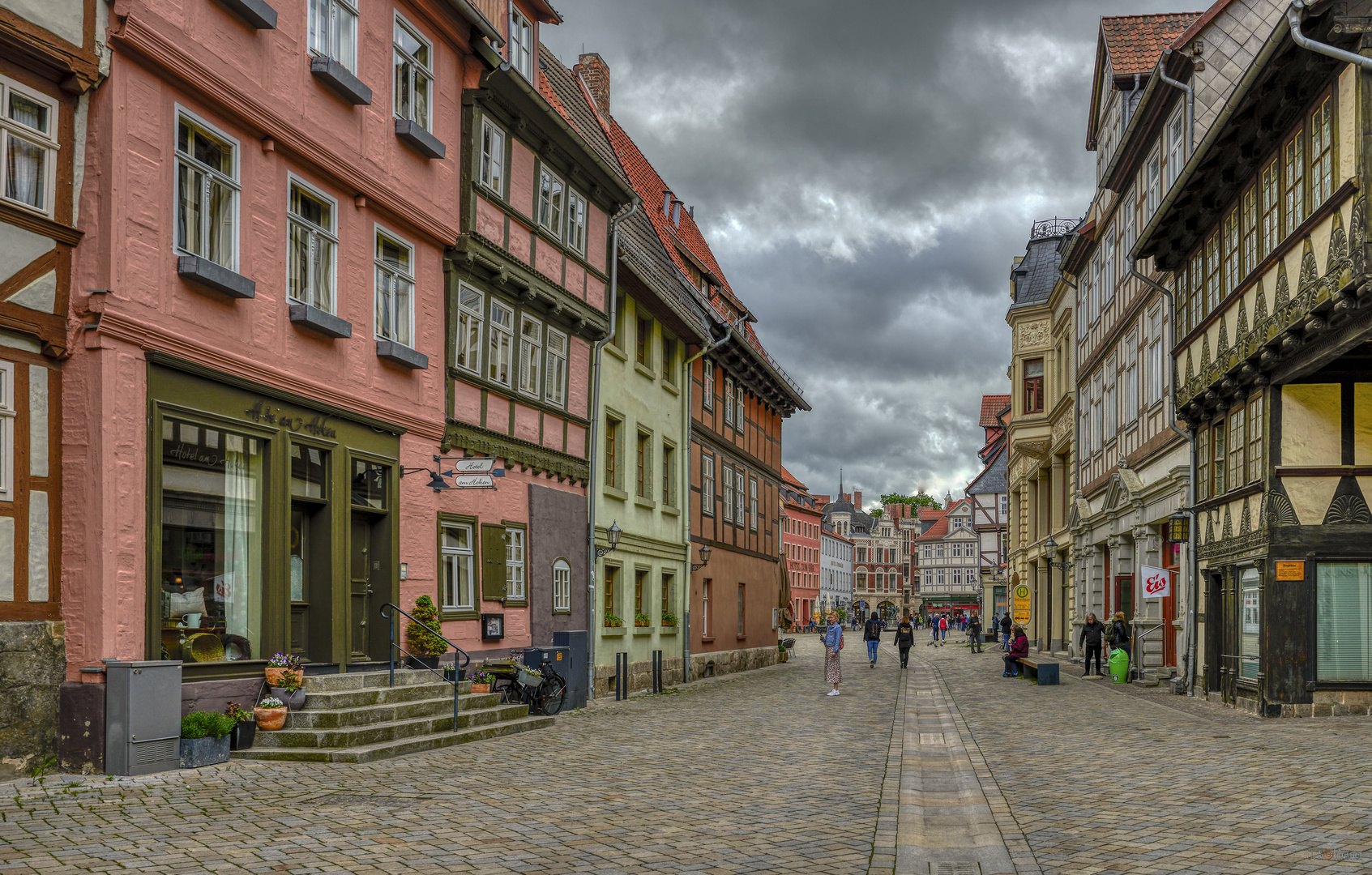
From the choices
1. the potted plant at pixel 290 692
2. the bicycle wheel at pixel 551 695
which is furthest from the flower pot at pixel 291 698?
the bicycle wheel at pixel 551 695

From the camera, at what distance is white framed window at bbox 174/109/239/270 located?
12.3m

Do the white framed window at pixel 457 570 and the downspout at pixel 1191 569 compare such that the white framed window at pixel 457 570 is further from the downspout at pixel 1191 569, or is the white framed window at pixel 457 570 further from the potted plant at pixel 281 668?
the downspout at pixel 1191 569

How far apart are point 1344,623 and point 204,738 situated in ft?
49.4

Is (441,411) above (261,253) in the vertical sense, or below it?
below

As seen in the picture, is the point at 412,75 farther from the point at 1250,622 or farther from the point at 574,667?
the point at 1250,622

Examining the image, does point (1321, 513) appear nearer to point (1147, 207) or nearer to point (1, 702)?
point (1147, 207)

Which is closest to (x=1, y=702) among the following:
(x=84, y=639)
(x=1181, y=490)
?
(x=84, y=639)

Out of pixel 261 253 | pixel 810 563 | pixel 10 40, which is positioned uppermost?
pixel 10 40

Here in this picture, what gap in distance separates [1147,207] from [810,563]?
90.9 m

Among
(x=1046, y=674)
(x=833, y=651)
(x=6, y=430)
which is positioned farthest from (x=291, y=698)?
(x=1046, y=674)

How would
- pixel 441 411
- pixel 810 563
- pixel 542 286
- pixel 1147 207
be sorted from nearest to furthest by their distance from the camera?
pixel 441 411, pixel 542 286, pixel 1147 207, pixel 810 563

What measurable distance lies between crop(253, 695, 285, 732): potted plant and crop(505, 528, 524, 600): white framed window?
264 inches

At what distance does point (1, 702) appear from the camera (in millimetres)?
10227

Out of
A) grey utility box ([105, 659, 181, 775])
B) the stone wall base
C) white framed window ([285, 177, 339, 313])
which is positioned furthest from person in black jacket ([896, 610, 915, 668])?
the stone wall base
